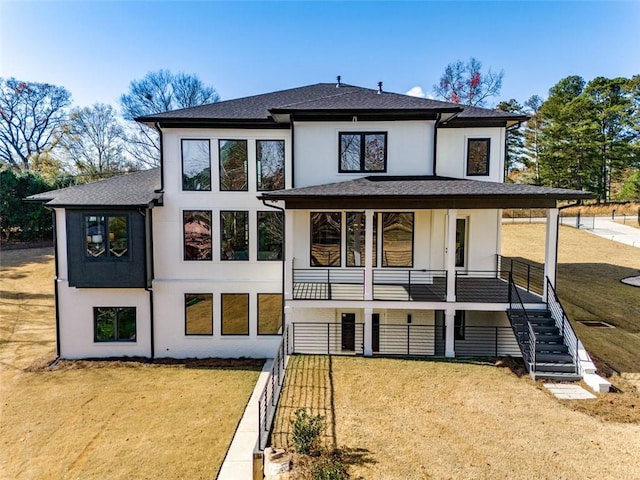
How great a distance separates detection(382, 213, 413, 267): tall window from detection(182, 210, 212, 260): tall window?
21.4ft

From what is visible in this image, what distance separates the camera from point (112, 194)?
42.1 feet

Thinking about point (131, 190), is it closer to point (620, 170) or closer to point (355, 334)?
point (355, 334)

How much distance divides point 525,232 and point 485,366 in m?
21.6

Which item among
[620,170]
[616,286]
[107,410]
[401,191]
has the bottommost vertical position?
[107,410]

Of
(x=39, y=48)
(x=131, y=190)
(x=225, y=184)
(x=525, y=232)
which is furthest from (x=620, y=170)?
(x=39, y=48)

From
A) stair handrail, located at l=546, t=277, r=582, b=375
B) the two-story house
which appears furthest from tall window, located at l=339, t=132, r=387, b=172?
stair handrail, located at l=546, t=277, r=582, b=375

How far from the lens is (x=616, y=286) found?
57.4ft

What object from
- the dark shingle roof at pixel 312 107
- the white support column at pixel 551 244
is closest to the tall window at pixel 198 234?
the dark shingle roof at pixel 312 107

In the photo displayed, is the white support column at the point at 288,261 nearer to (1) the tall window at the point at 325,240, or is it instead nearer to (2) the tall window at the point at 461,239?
(1) the tall window at the point at 325,240

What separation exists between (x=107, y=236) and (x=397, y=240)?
10396mm

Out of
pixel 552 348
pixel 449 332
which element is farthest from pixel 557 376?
pixel 449 332

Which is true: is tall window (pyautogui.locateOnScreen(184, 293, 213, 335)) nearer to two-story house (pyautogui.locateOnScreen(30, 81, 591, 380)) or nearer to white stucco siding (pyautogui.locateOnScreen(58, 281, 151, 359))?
two-story house (pyautogui.locateOnScreen(30, 81, 591, 380))

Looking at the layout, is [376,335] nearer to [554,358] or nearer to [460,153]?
[554,358]

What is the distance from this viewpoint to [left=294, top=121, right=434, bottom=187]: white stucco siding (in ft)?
41.3
